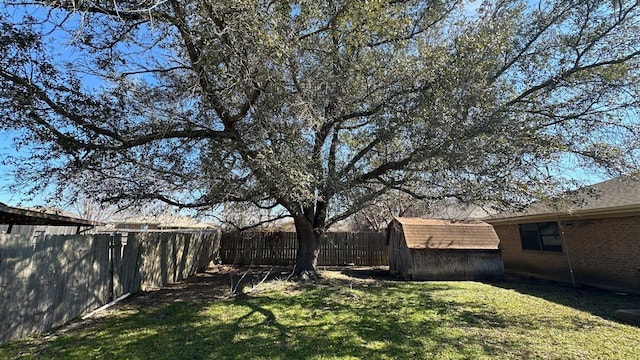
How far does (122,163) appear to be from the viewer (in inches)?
296

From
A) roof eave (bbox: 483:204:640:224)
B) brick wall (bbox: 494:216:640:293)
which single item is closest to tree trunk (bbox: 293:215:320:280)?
roof eave (bbox: 483:204:640:224)

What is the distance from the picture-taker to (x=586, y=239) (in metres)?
11.2

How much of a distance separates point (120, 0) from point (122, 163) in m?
3.64

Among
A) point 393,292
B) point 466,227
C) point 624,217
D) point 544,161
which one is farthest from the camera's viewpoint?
point 466,227

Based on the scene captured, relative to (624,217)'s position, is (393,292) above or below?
below

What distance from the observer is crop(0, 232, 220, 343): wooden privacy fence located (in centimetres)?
504

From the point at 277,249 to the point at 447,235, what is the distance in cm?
822

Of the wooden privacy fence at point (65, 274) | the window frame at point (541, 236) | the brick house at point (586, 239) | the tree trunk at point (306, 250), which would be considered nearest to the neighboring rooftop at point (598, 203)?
the brick house at point (586, 239)

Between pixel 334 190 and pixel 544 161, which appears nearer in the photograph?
pixel 544 161

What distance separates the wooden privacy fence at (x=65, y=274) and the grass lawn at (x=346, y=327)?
386 mm

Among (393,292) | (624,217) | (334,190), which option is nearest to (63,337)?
(334,190)

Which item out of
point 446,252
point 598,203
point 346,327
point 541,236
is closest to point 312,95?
point 346,327

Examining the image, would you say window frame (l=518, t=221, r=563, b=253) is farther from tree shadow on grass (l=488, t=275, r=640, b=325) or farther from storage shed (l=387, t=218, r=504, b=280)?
storage shed (l=387, t=218, r=504, b=280)

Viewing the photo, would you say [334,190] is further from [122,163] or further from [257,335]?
[122,163]
